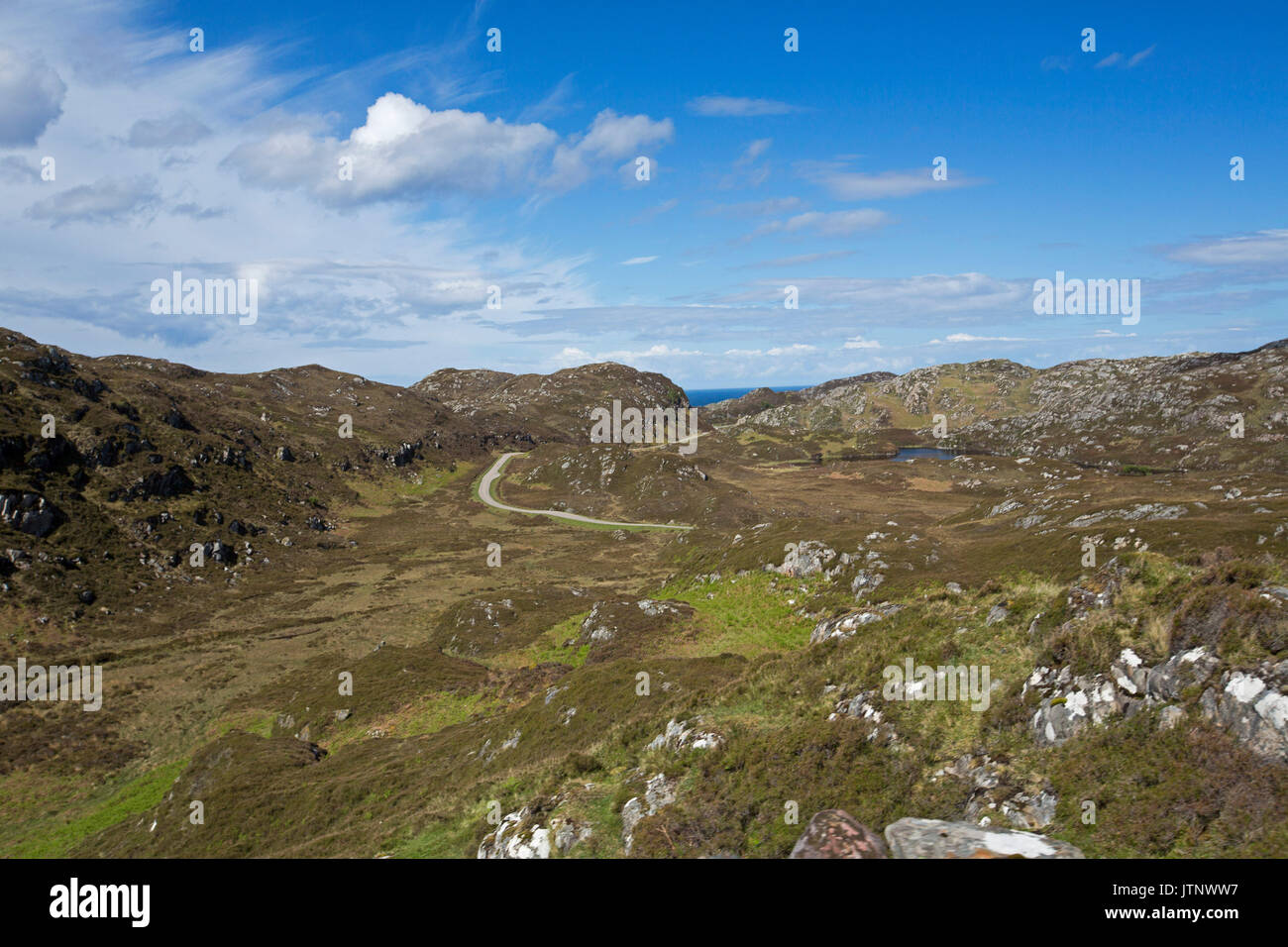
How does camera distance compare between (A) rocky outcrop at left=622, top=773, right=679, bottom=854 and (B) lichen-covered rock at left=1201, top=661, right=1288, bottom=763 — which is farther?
(A) rocky outcrop at left=622, top=773, right=679, bottom=854

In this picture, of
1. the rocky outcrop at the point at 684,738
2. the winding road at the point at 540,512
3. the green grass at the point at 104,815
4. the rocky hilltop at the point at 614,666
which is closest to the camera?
the rocky hilltop at the point at 614,666

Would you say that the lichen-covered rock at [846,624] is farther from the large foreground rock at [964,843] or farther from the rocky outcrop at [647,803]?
the large foreground rock at [964,843]

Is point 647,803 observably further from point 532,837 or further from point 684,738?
point 684,738

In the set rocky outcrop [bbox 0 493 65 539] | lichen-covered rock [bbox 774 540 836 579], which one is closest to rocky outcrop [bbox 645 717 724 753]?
lichen-covered rock [bbox 774 540 836 579]

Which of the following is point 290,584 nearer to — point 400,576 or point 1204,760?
point 400,576

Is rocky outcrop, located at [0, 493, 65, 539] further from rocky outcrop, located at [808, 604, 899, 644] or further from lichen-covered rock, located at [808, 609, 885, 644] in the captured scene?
rocky outcrop, located at [808, 604, 899, 644]

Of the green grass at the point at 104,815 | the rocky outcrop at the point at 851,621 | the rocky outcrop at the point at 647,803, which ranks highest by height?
the rocky outcrop at the point at 851,621

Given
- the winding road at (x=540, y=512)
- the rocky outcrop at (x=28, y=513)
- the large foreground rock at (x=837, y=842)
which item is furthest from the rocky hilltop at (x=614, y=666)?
the winding road at (x=540, y=512)

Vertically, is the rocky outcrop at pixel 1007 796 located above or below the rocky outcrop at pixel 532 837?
above
